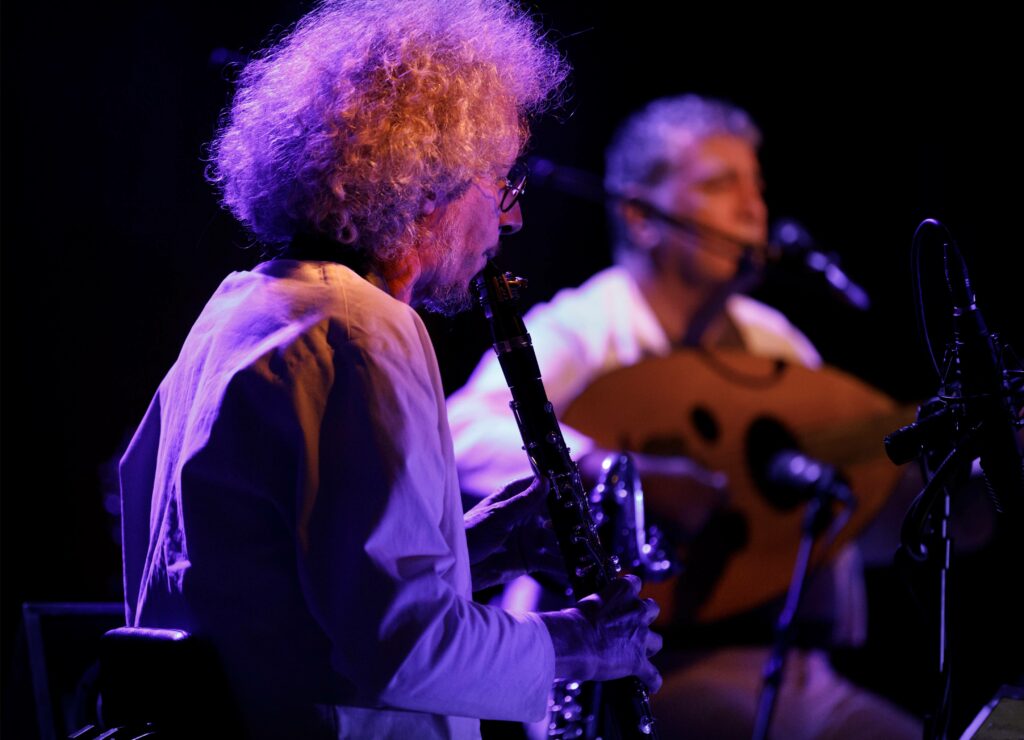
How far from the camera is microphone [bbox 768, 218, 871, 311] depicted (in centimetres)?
316

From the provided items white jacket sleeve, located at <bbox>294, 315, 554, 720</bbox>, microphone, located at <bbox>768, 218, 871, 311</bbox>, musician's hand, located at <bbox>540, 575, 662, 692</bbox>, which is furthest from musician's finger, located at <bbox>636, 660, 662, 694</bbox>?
microphone, located at <bbox>768, 218, 871, 311</bbox>

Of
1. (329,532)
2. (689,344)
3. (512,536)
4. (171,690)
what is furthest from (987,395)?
(689,344)

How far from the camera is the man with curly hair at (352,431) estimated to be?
109cm

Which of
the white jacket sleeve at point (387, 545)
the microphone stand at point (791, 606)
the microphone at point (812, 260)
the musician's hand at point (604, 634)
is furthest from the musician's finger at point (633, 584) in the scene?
the microphone at point (812, 260)

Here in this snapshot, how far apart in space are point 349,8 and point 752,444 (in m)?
1.87

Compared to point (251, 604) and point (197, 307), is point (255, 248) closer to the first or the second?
point (197, 307)

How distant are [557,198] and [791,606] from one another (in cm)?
139

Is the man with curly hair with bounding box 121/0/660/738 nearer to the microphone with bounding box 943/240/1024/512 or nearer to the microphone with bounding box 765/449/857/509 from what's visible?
the microphone with bounding box 943/240/1024/512

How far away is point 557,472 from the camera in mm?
1544

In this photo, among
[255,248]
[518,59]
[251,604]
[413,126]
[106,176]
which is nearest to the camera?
[251,604]

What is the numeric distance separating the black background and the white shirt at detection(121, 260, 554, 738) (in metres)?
1.46

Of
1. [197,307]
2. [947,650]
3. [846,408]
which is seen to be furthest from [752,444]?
[197,307]

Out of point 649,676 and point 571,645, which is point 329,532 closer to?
point 571,645

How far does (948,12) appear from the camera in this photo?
10.5 feet
